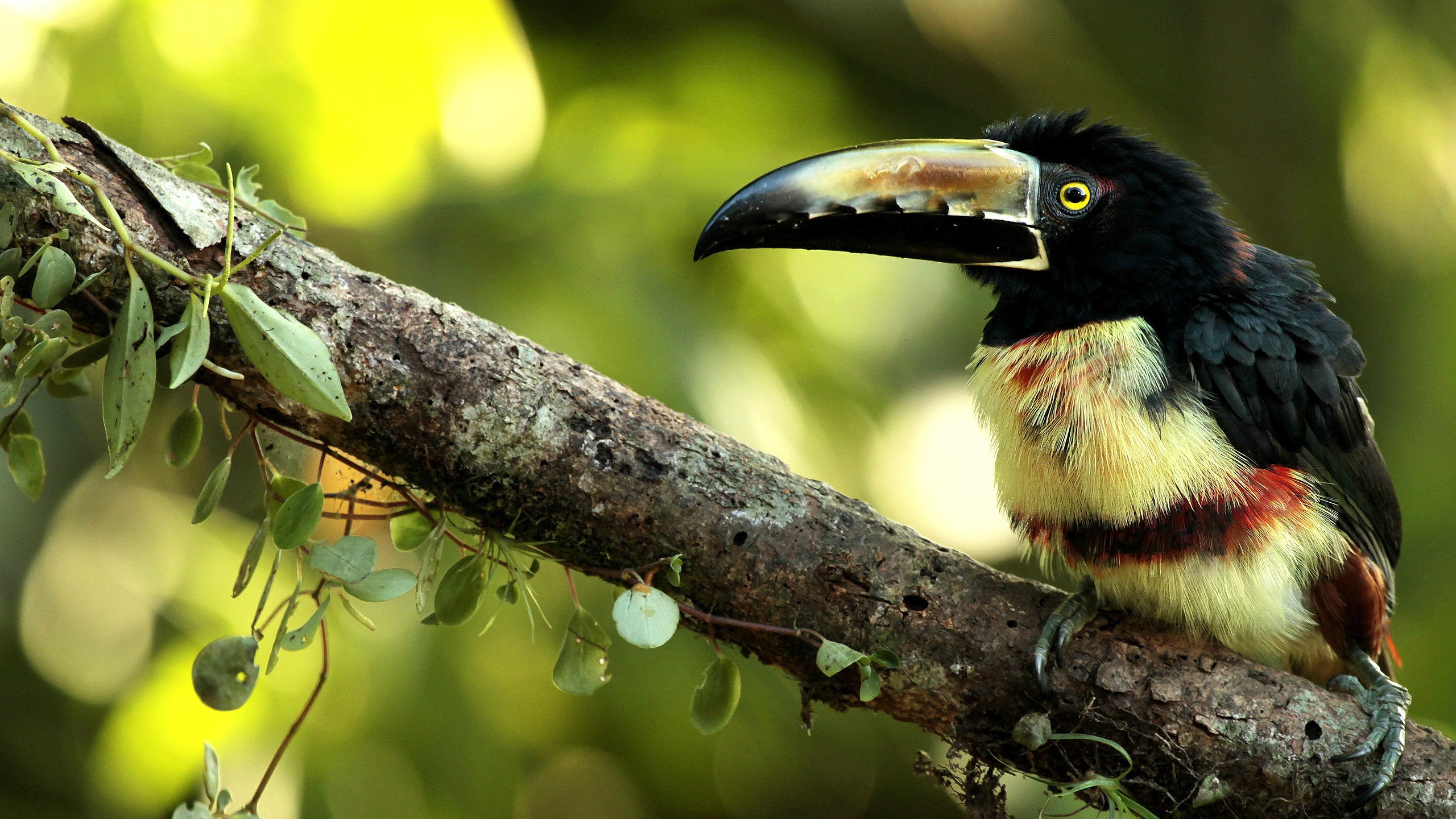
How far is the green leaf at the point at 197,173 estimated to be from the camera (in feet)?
4.60

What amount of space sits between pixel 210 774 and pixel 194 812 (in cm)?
5

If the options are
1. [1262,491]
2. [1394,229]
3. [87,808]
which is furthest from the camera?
[1394,229]

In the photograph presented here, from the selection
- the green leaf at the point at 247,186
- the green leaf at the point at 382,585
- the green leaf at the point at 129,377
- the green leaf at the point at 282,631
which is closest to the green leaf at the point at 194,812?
the green leaf at the point at 282,631

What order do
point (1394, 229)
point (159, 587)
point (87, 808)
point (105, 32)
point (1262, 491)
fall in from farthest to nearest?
point (1394, 229), point (87, 808), point (159, 587), point (105, 32), point (1262, 491)

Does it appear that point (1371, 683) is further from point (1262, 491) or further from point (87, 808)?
point (87, 808)

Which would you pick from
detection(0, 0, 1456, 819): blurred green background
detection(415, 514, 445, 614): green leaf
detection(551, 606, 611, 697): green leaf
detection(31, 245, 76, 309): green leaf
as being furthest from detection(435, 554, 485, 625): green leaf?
detection(0, 0, 1456, 819): blurred green background

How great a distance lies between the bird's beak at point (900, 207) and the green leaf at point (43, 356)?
86cm

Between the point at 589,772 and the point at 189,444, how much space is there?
2.61m

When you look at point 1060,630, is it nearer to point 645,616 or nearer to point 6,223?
point 645,616

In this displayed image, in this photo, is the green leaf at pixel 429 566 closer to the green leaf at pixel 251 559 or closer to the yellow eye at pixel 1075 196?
the green leaf at pixel 251 559

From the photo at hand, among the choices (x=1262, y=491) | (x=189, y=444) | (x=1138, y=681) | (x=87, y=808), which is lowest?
(x=87, y=808)

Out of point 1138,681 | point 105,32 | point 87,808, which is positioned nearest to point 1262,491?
point 1138,681

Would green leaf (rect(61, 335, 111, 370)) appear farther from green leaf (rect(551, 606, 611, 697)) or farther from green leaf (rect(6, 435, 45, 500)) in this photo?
green leaf (rect(551, 606, 611, 697))

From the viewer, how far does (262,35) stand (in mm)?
3012
